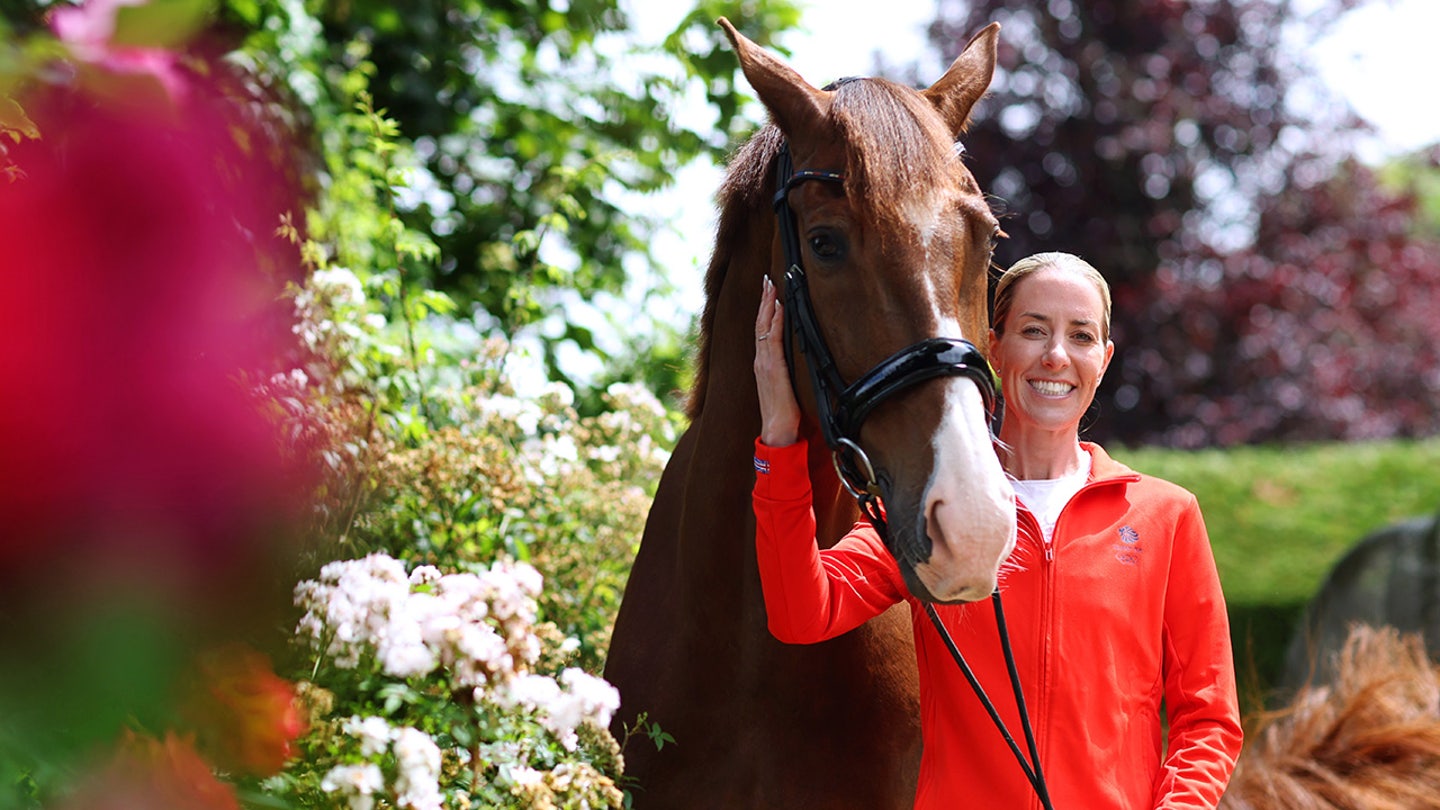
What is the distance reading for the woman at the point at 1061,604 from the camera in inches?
72.1

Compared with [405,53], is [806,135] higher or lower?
lower

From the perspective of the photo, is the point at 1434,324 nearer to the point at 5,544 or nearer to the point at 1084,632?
the point at 1084,632

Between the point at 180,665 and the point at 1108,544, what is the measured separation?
4.88 ft

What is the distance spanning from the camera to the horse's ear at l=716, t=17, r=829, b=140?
2008 mm

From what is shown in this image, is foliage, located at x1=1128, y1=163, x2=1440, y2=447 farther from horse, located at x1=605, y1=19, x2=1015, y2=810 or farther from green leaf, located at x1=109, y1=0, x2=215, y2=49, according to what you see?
green leaf, located at x1=109, y1=0, x2=215, y2=49

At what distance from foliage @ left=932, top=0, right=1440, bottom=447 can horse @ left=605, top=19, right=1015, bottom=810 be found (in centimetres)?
864

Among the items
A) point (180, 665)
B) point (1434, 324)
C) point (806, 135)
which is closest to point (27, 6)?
point (806, 135)

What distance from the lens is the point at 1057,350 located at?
195cm

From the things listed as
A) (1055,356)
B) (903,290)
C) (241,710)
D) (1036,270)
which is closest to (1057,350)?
(1055,356)

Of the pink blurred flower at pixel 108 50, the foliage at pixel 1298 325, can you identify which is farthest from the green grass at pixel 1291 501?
the pink blurred flower at pixel 108 50

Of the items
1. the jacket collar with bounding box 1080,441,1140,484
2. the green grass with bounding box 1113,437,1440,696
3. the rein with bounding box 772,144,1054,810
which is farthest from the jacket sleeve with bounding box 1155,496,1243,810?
the green grass with bounding box 1113,437,1440,696

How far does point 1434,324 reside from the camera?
35.7 feet

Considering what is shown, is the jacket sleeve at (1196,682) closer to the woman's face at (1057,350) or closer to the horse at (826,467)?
the woman's face at (1057,350)

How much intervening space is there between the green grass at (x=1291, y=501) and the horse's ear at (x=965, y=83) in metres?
6.46
